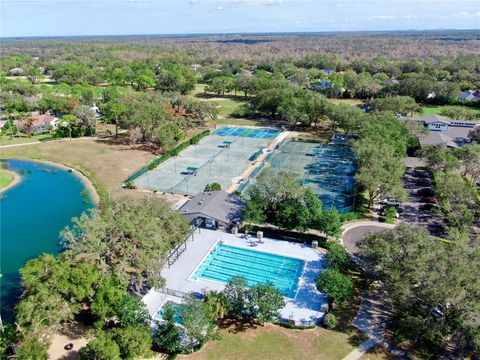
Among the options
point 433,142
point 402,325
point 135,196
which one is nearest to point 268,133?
point 433,142

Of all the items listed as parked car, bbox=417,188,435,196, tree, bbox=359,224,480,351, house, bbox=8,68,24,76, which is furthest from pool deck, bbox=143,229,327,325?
house, bbox=8,68,24,76

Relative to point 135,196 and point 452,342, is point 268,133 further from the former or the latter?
point 452,342

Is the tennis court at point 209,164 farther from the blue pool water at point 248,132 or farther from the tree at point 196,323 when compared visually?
the tree at point 196,323

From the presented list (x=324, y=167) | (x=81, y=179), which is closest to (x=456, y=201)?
(x=324, y=167)

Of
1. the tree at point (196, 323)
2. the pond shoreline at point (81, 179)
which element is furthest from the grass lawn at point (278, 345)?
the pond shoreline at point (81, 179)

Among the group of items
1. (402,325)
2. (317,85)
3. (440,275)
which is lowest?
(402,325)

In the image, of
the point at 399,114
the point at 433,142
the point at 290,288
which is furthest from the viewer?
the point at 399,114

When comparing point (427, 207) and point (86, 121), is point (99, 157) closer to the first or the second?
point (86, 121)
